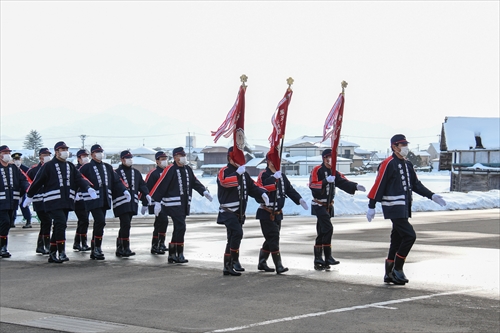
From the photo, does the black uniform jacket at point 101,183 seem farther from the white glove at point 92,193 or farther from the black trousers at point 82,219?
the white glove at point 92,193

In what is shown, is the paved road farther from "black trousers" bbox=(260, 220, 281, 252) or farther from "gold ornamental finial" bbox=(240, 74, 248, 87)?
"gold ornamental finial" bbox=(240, 74, 248, 87)

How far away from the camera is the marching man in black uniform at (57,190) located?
46.0ft

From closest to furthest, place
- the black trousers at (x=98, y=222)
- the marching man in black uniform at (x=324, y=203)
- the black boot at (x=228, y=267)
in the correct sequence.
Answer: the black boot at (x=228, y=267) → the marching man in black uniform at (x=324, y=203) → the black trousers at (x=98, y=222)

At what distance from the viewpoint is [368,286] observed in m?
10.8

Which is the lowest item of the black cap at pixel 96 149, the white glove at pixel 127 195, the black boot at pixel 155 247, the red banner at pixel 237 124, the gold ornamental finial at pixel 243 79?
the black boot at pixel 155 247

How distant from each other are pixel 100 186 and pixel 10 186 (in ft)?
6.49

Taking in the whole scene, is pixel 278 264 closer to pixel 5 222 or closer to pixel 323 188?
pixel 323 188

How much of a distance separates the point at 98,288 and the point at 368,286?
381 centimetres

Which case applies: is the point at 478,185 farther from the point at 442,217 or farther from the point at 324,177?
the point at 324,177

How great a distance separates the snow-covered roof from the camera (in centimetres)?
5916

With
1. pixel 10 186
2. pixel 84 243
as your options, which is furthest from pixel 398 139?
pixel 10 186


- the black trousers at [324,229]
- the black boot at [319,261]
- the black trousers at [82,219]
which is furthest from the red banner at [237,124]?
the black trousers at [82,219]

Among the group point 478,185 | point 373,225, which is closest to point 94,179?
point 373,225

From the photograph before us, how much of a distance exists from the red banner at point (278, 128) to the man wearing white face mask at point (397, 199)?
1874mm
